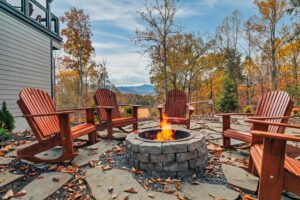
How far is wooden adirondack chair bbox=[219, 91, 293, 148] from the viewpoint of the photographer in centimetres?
239

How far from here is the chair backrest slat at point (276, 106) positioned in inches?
94.5

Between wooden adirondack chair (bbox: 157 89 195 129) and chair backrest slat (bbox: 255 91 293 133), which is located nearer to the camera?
chair backrest slat (bbox: 255 91 293 133)

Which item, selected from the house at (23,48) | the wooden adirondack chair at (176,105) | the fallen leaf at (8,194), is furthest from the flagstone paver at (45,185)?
the house at (23,48)

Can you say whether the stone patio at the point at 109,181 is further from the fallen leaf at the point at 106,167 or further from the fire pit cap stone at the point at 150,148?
the fire pit cap stone at the point at 150,148

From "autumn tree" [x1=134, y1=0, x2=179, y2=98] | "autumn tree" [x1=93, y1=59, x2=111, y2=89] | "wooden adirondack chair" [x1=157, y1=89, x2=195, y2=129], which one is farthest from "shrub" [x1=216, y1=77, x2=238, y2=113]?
"autumn tree" [x1=93, y1=59, x2=111, y2=89]

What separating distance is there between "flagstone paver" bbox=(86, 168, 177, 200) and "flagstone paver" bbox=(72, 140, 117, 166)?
0.40 metres

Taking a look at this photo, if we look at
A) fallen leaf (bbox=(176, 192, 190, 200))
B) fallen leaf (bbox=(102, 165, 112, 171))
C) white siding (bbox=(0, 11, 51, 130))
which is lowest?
fallen leaf (bbox=(176, 192, 190, 200))

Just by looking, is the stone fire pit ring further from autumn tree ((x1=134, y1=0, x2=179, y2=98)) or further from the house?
autumn tree ((x1=134, y1=0, x2=179, y2=98))

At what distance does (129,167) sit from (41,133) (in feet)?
3.98

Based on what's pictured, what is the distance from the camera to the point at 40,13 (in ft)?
25.9

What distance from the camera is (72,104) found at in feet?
63.1

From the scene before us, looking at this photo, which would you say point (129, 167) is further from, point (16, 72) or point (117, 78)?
point (117, 78)

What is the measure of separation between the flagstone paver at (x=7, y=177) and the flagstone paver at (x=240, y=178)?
2322 millimetres

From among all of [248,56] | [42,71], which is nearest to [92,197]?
[42,71]
